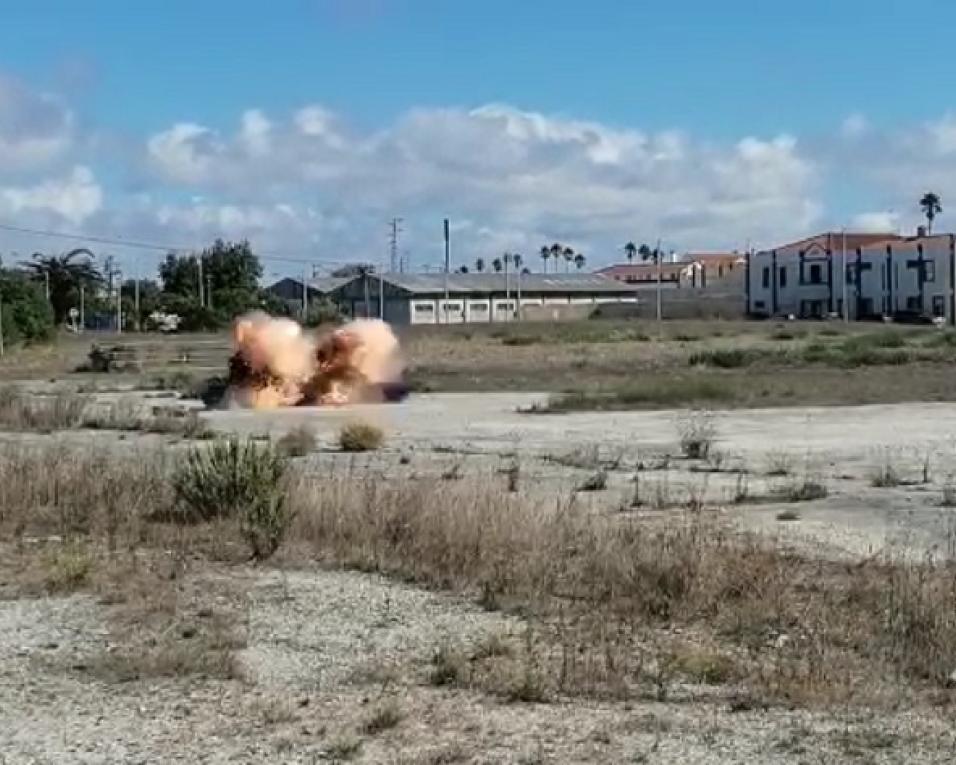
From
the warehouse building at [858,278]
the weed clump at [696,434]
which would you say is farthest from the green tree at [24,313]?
the warehouse building at [858,278]

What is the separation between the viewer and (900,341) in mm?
106312

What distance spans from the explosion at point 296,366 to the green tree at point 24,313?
59.2 metres

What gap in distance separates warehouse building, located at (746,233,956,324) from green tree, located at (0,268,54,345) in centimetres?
8033

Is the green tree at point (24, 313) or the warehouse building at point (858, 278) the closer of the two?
the green tree at point (24, 313)

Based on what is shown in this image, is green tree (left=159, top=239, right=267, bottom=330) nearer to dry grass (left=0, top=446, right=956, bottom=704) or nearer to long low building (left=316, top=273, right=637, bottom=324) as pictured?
long low building (left=316, top=273, right=637, bottom=324)

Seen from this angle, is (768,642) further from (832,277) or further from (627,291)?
(627,291)

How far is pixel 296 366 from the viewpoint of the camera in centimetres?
5834

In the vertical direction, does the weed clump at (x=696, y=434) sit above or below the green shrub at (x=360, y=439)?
below

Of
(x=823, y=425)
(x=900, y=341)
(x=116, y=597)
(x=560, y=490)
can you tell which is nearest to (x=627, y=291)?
(x=900, y=341)

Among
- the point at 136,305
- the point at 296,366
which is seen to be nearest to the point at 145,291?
the point at 136,305

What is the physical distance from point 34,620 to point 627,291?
610 feet

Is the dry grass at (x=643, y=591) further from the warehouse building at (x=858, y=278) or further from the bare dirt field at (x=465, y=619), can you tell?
the warehouse building at (x=858, y=278)

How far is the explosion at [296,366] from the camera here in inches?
Answer: 2259

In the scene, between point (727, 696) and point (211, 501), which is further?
point (211, 501)
